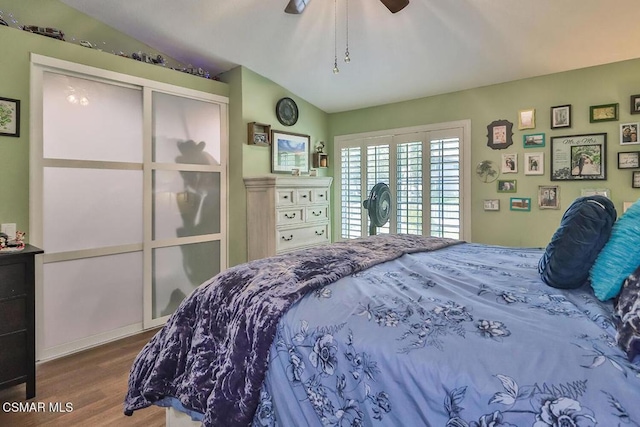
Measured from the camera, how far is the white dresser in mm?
3494

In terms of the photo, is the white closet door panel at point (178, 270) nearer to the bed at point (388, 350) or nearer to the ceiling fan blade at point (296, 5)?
the bed at point (388, 350)

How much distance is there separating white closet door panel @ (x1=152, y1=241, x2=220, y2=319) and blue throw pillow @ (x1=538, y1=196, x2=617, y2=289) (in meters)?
3.04

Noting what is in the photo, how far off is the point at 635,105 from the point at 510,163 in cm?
96

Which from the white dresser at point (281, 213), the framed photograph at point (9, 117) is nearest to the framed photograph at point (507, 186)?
the white dresser at point (281, 213)

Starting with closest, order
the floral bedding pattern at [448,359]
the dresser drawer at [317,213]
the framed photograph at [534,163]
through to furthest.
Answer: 1. the floral bedding pattern at [448,359]
2. the framed photograph at [534,163]
3. the dresser drawer at [317,213]

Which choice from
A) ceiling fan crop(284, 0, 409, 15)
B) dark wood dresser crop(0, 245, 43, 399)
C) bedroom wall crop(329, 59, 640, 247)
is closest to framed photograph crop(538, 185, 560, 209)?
bedroom wall crop(329, 59, 640, 247)

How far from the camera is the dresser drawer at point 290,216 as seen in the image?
11.6ft

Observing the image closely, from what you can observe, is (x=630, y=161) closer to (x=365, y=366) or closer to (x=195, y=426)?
(x=365, y=366)

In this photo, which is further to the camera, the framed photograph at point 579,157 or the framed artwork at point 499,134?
the framed artwork at point 499,134

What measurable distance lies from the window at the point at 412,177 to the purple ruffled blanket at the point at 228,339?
2.23m

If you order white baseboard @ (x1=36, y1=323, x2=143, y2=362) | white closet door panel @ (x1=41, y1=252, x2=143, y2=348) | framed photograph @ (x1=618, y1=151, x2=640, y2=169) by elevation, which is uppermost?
framed photograph @ (x1=618, y1=151, x2=640, y2=169)

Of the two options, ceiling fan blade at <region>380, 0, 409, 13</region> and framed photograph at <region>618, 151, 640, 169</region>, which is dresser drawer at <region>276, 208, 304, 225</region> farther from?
framed photograph at <region>618, 151, 640, 169</region>

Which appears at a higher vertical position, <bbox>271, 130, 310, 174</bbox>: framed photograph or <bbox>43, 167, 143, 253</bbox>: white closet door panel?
<bbox>271, 130, 310, 174</bbox>: framed photograph

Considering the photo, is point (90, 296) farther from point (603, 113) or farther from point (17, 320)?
point (603, 113)
